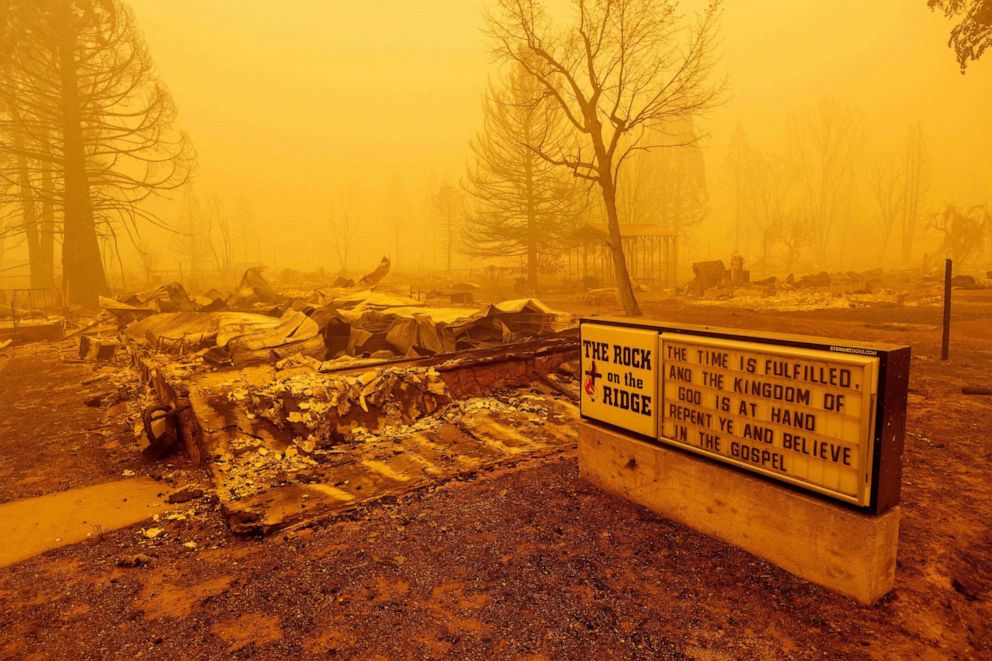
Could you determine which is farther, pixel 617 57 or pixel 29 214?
pixel 29 214

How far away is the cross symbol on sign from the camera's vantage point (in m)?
4.86

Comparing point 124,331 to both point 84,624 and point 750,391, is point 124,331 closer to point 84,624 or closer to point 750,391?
point 84,624

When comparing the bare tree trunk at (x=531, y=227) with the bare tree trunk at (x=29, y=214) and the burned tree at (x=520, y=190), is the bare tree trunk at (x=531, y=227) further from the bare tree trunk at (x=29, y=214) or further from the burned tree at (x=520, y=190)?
the bare tree trunk at (x=29, y=214)

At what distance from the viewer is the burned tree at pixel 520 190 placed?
32.3m

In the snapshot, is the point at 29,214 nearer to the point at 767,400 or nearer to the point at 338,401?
the point at 338,401

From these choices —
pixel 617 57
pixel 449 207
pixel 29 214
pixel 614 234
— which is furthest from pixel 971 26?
pixel 449 207

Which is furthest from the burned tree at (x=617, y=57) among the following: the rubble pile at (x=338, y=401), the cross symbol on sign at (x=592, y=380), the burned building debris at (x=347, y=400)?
the cross symbol on sign at (x=592, y=380)

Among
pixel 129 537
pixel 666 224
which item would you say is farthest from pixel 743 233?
pixel 129 537

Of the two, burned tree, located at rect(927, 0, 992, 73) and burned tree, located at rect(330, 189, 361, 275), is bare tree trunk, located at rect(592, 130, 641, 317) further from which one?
burned tree, located at rect(330, 189, 361, 275)

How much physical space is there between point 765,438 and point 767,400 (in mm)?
259

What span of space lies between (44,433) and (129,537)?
4493 millimetres

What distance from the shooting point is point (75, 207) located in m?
22.2

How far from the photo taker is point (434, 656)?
111 inches

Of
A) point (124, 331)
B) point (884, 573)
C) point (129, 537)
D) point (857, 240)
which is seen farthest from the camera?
point (857, 240)
